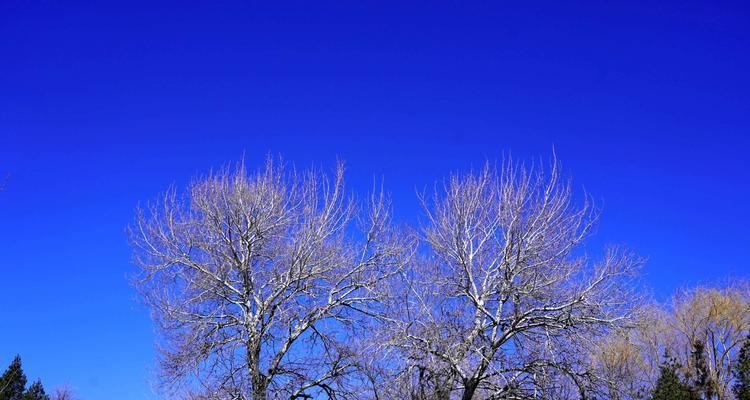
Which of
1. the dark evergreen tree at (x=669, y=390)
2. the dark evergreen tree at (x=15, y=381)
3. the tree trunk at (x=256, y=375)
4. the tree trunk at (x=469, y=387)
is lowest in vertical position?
the tree trunk at (x=469, y=387)

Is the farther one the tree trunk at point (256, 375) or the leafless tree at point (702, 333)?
the leafless tree at point (702, 333)

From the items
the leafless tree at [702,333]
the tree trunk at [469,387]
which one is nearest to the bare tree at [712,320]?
the leafless tree at [702,333]

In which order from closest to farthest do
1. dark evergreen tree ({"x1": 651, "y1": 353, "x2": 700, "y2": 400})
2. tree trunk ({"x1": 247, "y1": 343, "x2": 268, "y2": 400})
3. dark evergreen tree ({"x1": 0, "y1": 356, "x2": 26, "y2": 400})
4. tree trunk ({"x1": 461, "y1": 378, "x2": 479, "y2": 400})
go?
tree trunk ({"x1": 461, "y1": 378, "x2": 479, "y2": 400})
tree trunk ({"x1": 247, "y1": 343, "x2": 268, "y2": 400})
dark evergreen tree ({"x1": 651, "y1": 353, "x2": 700, "y2": 400})
dark evergreen tree ({"x1": 0, "y1": 356, "x2": 26, "y2": 400})

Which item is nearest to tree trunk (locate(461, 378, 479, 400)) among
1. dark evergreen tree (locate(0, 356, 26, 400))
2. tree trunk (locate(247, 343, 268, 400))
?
tree trunk (locate(247, 343, 268, 400))

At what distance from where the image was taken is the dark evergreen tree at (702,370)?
1371 inches

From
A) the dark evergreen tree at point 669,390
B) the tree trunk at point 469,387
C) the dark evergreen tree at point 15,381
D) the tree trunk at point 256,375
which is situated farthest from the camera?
the dark evergreen tree at point 15,381

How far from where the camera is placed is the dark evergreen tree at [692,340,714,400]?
114 ft

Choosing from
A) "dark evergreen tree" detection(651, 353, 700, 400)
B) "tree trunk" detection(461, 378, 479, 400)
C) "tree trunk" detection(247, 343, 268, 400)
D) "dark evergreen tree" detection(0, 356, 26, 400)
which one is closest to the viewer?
"tree trunk" detection(461, 378, 479, 400)

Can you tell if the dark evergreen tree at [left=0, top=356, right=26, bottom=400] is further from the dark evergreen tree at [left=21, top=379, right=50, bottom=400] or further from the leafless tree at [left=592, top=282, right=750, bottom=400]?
the leafless tree at [left=592, top=282, right=750, bottom=400]

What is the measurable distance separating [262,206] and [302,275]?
2262mm

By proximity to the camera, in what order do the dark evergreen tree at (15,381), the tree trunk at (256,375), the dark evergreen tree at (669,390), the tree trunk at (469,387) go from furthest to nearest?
1. the dark evergreen tree at (15,381)
2. the dark evergreen tree at (669,390)
3. the tree trunk at (256,375)
4. the tree trunk at (469,387)

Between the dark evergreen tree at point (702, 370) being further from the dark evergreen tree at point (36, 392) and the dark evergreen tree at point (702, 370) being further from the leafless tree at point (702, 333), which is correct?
the dark evergreen tree at point (36, 392)

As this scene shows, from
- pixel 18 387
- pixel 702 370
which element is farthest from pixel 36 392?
pixel 702 370

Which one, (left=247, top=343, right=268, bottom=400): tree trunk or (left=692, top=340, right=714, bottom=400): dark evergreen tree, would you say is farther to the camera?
(left=692, top=340, right=714, bottom=400): dark evergreen tree
